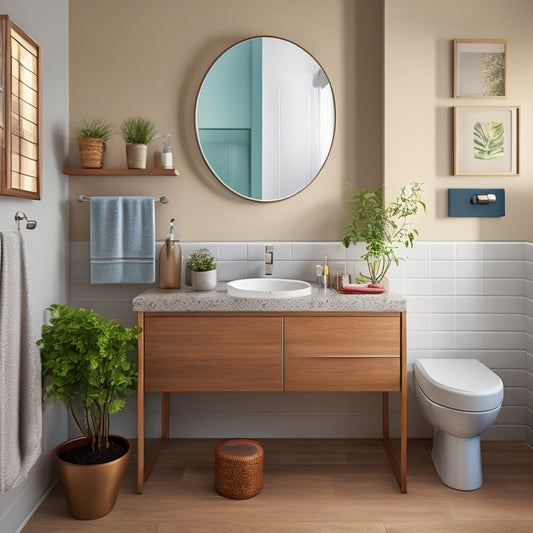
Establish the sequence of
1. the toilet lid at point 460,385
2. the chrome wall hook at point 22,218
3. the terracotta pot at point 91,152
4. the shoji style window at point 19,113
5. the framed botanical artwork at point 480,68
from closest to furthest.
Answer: the shoji style window at point 19,113 < the chrome wall hook at point 22,218 < the toilet lid at point 460,385 < the terracotta pot at point 91,152 < the framed botanical artwork at point 480,68

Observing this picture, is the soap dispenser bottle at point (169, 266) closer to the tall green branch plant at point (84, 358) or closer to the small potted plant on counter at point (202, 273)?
the small potted plant on counter at point (202, 273)

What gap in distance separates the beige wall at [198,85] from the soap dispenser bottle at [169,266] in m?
0.20

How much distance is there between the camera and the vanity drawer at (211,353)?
7.18ft

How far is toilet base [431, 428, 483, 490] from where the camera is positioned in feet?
7.32

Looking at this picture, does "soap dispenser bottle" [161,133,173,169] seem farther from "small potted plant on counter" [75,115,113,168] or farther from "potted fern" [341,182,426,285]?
"potted fern" [341,182,426,285]

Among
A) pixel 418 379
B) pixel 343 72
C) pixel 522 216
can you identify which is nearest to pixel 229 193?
pixel 343 72

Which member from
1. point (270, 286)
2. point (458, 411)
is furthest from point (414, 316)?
point (270, 286)

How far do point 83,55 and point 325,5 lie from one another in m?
1.29

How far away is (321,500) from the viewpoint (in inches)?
85.7

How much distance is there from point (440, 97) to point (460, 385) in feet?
4.84

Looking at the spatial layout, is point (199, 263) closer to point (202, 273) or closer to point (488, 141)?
point (202, 273)

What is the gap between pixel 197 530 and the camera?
197 centimetres

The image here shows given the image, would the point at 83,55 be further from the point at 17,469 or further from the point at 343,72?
the point at 17,469

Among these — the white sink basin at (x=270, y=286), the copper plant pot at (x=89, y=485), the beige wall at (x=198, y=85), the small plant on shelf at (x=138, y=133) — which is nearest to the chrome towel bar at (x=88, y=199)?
the beige wall at (x=198, y=85)
